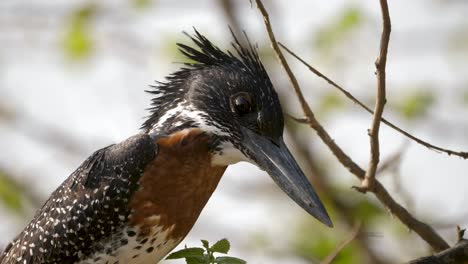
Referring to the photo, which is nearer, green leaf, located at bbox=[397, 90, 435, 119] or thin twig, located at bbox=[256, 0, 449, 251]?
thin twig, located at bbox=[256, 0, 449, 251]

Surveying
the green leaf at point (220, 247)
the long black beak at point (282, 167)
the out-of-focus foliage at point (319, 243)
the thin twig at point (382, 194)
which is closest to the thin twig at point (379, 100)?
the thin twig at point (382, 194)

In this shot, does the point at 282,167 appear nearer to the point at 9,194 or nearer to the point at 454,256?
the point at 454,256

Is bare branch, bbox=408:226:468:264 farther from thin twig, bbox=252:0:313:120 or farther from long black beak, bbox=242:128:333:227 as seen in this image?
thin twig, bbox=252:0:313:120

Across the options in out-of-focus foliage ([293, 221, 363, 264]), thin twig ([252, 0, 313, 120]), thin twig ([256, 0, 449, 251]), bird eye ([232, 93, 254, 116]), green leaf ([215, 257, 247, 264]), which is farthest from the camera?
out-of-focus foliage ([293, 221, 363, 264])

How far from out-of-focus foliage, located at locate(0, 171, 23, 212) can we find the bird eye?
15.2 feet

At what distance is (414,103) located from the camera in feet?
35.8

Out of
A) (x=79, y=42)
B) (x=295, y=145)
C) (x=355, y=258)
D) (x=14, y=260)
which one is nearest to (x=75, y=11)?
(x=79, y=42)

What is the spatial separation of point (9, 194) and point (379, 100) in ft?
19.1

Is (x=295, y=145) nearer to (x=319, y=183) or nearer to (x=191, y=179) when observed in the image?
(x=319, y=183)

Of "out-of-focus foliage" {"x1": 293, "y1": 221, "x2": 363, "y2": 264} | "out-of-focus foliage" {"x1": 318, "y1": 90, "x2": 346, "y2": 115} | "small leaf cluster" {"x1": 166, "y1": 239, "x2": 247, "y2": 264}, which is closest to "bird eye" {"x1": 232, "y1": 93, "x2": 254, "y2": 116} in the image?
"small leaf cluster" {"x1": 166, "y1": 239, "x2": 247, "y2": 264}

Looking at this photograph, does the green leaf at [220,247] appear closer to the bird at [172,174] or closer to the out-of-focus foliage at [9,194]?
the bird at [172,174]

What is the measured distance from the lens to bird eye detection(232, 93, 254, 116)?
19.7 ft

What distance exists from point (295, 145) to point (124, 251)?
3.86m

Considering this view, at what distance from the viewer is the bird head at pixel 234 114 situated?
589 cm
